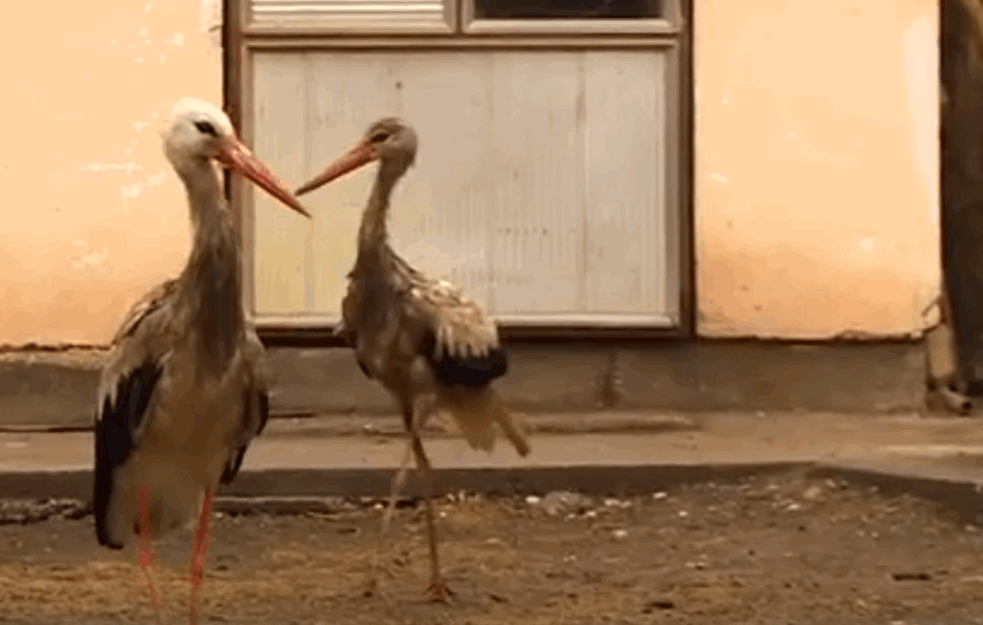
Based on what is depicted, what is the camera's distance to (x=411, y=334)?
26.9 ft

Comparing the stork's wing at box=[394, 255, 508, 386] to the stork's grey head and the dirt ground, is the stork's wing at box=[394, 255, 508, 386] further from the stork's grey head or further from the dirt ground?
the dirt ground

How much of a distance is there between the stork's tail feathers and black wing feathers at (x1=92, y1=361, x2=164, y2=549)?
1.27 m

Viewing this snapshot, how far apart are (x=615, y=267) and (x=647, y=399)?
1.88ft

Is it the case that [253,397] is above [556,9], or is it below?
below

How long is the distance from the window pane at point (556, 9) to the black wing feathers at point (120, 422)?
13.4ft

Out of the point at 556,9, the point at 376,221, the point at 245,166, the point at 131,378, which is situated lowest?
the point at 131,378

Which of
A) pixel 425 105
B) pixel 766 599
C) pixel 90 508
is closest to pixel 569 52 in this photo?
pixel 425 105

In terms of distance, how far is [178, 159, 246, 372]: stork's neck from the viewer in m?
7.12

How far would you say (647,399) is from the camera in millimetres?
11156

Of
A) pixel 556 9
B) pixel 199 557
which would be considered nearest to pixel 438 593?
pixel 199 557

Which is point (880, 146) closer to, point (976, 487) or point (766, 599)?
point (976, 487)

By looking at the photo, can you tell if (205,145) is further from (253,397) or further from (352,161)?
(352,161)

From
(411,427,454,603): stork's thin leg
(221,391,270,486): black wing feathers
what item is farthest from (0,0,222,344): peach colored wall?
(221,391,270,486): black wing feathers

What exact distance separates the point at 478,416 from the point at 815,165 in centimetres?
318
